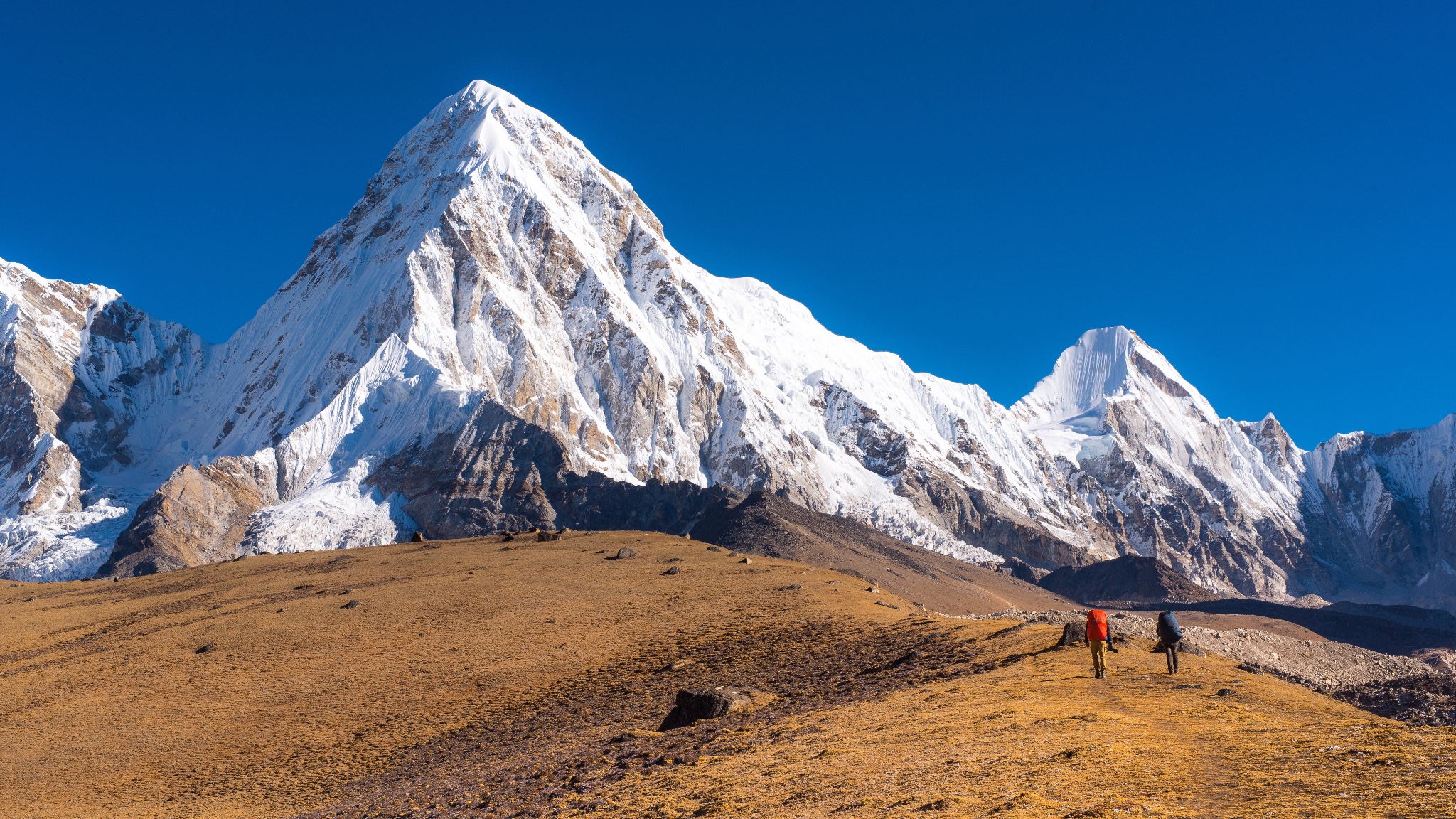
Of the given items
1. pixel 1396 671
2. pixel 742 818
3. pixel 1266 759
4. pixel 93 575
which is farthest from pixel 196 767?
pixel 93 575

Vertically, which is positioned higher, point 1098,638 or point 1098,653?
point 1098,638

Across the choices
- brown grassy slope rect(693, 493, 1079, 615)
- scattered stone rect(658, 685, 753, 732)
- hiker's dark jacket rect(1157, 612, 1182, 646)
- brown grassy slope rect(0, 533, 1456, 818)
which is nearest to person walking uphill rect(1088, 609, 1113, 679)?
brown grassy slope rect(0, 533, 1456, 818)

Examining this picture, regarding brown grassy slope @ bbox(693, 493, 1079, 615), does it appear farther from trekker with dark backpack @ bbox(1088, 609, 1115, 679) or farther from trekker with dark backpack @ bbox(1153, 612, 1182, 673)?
trekker with dark backpack @ bbox(1088, 609, 1115, 679)

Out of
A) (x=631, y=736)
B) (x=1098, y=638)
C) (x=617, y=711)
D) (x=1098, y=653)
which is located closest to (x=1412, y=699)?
(x=1098, y=653)

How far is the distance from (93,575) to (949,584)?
153639 mm

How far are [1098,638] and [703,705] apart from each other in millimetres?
13550

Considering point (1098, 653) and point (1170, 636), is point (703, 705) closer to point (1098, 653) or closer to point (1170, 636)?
point (1098, 653)

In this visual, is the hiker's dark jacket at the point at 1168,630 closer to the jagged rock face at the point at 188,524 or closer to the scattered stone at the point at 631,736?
the scattered stone at the point at 631,736

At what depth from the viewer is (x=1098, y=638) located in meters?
30.5

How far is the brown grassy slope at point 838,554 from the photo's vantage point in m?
164

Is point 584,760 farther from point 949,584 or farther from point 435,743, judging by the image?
point 949,584

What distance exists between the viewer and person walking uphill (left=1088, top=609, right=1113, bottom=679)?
3031cm

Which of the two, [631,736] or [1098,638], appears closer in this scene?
[1098,638]

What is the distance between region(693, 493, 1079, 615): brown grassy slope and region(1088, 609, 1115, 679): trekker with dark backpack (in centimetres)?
12191
